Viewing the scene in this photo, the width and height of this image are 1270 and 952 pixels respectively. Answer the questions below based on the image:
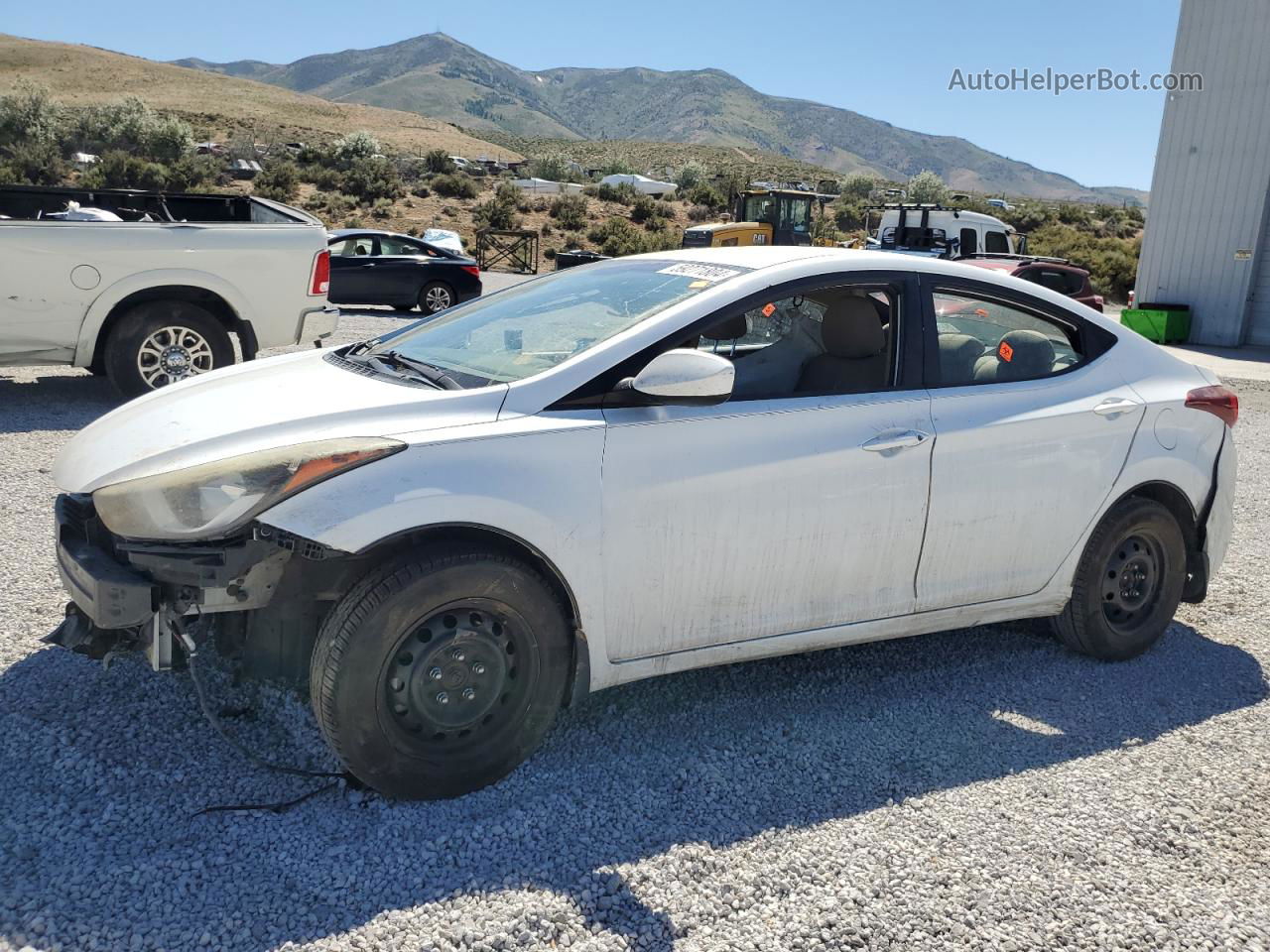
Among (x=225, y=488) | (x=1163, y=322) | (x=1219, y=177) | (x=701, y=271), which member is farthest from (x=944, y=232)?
(x=225, y=488)

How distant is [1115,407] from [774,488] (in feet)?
5.60

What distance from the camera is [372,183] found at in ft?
143

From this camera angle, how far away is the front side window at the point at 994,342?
4.26m

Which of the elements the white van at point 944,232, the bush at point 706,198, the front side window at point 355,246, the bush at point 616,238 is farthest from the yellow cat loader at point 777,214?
the bush at point 706,198

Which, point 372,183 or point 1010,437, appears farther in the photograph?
point 372,183

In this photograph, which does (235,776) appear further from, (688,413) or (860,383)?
(860,383)

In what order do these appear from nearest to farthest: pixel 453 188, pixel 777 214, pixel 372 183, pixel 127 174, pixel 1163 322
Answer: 1. pixel 1163 322
2. pixel 777 214
3. pixel 127 174
4. pixel 372 183
5. pixel 453 188

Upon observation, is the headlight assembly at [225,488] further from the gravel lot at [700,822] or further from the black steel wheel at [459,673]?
the gravel lot at [700,822]

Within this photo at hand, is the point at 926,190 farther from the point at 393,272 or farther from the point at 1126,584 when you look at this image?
the point at 1126,584

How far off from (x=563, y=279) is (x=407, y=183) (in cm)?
4633

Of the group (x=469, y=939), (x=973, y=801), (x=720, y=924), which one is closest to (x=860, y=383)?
(x=973, y=801)

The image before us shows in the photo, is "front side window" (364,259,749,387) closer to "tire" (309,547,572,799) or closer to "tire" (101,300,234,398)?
"tire" (309,547,572,799)

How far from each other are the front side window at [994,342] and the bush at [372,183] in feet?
135

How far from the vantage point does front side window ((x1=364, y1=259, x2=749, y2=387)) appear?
12.2 feet
